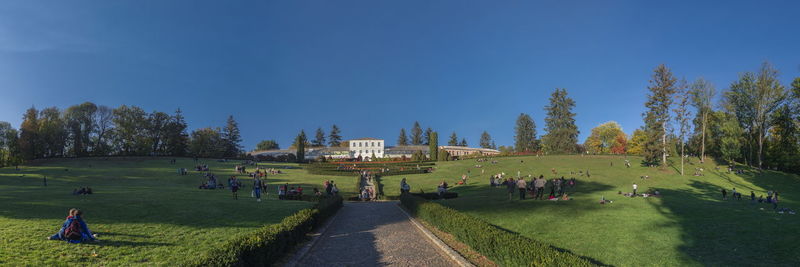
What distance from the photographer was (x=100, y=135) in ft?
246

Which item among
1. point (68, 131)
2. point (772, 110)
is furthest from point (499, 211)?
point (68, 131)

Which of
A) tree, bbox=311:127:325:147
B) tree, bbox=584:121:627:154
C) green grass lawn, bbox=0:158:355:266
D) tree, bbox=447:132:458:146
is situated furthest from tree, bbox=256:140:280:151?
green grass lawn, bbox=0:158:355:266

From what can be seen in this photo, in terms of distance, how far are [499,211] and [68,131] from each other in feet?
293

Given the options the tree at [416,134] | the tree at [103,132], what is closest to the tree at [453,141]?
the tree at [416,134]

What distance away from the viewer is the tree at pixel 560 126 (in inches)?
2962

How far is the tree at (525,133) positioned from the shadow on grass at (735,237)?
90.5m

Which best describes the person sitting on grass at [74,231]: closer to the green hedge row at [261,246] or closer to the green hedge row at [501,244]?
the green hedge row at [261,246]

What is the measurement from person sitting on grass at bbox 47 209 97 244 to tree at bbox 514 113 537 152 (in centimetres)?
10415

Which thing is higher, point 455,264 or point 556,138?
point 556,138

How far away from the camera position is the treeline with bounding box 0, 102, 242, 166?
5978 cm

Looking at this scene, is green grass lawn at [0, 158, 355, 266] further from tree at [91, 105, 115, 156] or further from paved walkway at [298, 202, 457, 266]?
tree at [91, 105, 115, 156]

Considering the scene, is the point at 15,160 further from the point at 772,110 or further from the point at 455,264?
the point at 772,110

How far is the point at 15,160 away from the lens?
4753cm

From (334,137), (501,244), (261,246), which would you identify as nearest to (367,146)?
(334,137)
